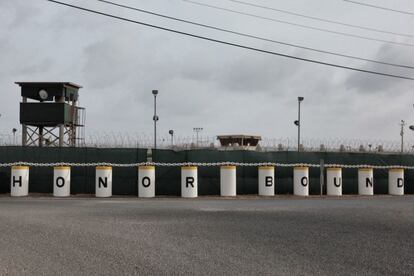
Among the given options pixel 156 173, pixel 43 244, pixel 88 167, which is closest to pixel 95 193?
pixel 88 167

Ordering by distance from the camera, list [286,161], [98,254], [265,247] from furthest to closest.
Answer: [286,161], [265,247], [98,254]

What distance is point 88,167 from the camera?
19688 millimetres

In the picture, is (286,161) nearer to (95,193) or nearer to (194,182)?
(194,182)

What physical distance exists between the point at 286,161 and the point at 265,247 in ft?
41.8

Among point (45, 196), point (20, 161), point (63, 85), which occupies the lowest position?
point (45, 196)

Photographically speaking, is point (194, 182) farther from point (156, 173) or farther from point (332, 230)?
point (332, 230)

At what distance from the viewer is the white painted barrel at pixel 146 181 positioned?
1886 cm

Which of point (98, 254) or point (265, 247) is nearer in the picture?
point (98, 254)

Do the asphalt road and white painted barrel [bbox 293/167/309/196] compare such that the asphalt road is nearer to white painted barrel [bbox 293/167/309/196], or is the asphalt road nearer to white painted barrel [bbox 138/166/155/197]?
white painted barrel [bbox 138/166/155/197]

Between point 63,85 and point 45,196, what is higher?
point 63,85

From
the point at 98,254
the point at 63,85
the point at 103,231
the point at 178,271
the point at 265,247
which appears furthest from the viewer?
the point at 63,85

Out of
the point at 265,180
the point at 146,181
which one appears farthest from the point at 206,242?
the point at 265,180

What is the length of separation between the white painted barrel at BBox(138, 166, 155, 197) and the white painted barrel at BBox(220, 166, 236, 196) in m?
2.70

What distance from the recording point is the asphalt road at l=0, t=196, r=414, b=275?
6691 mm
